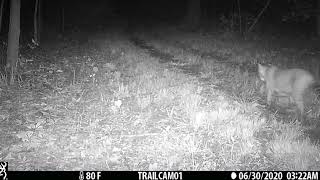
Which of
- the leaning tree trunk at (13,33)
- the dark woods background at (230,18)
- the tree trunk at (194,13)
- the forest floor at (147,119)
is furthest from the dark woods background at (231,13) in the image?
the leaning tree trunk at (13,33)

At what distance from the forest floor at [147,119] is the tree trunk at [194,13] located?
13426mm

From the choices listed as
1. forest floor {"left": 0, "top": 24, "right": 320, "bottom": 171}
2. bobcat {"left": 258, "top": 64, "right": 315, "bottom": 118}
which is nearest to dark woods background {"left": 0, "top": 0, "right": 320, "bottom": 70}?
forest floor {"left": 0, "top": 24, "right": 320, "bottom": 171}

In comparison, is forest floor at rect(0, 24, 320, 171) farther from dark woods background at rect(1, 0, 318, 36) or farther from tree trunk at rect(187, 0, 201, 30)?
tree trunk at rect(187, 0, 201, 30)

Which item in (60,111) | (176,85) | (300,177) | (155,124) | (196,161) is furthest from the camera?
(176,85)

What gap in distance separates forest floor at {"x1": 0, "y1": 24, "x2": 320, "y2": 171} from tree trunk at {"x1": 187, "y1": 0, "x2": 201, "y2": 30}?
44.0 ft

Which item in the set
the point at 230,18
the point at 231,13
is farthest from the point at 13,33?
the point at 231,13

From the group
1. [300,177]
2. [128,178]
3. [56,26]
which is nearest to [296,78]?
[300,177]

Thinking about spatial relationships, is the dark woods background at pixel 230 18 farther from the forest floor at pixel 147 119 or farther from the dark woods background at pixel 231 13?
the forest floor at pixel 147 119

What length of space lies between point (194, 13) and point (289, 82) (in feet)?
66.7

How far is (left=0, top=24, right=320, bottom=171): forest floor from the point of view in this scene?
6.21m

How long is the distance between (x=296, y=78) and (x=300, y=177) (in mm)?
3361

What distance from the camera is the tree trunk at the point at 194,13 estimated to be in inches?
1083

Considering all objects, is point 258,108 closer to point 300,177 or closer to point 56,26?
point 300,177

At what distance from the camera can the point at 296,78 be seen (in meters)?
8.20
